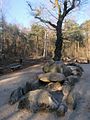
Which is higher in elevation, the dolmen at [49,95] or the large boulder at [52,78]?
the large boulder at [52,78]

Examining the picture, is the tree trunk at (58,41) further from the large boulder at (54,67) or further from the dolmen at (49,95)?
the dolmen at (49,95)

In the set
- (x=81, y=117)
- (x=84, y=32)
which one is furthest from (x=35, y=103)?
(x=84, y=32)

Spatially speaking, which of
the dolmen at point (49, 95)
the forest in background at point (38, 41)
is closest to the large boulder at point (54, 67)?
the dolmen at point (49, 95)

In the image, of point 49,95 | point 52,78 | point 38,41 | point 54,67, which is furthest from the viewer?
point 38,41

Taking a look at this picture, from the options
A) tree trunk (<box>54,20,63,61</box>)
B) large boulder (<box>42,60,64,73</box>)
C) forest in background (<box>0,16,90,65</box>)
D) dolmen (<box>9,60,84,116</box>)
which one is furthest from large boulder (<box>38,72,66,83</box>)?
forest in background (<box>0,16,90,65</box>)

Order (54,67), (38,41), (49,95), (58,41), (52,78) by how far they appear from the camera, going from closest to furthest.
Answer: (49,95)
(52,78)
(54,67)
(58,41)
(38,41)

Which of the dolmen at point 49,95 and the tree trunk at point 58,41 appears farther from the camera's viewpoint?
the tree trunk at point 58,41

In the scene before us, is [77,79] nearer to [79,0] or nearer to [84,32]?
[79,0]

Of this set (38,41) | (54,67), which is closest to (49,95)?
(54,67)

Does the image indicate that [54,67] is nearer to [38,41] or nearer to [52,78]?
[52,78]

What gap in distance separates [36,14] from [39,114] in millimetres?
9932

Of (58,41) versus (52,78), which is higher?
(58,41)

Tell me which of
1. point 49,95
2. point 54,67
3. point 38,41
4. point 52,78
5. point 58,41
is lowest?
point 49,95

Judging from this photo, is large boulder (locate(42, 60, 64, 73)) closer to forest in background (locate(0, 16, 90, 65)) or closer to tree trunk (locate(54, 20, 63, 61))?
tree trunk (locate(54, 20, 63, 61))
